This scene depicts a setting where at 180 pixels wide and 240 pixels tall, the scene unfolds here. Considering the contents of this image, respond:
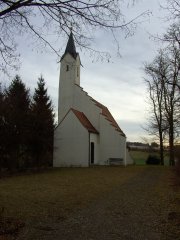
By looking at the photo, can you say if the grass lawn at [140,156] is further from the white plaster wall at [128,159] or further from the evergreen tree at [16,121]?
the evergreen tree at [16,121]

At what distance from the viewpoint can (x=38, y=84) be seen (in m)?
50.8

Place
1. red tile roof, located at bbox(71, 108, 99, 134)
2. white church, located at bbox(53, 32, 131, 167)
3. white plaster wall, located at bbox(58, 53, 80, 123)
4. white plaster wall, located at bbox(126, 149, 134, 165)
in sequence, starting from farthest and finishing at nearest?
white plaster wall, located at bbox(126, 149, 134, 165) → white plaster wall, located at bbox(58, 53, 80, 123) → red tile roof, located at bbox(71, 108, 99, 134) → white church, located at bbox(53, 32, 131, 167)

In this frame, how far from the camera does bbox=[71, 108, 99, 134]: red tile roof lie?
47.9 m

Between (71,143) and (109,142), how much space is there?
18.5ft

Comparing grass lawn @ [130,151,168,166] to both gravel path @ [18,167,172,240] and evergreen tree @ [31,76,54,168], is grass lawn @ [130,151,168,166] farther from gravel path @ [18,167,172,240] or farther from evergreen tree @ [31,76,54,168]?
gravel path @ [18,167,172,240]

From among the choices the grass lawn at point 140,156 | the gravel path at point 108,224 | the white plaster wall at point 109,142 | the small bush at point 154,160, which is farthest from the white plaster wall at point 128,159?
the gravel path at point 108,224

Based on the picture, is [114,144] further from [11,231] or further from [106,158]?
[11,231]

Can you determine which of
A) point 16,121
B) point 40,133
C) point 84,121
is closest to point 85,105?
point 84,121

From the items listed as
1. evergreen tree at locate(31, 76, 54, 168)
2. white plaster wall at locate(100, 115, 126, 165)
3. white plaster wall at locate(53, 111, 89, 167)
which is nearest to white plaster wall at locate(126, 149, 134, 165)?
white plaster wall at locate(100, 115, 126, 165)

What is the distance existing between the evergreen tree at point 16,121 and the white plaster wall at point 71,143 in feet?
16.7

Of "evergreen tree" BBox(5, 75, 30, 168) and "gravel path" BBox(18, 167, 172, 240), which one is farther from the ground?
"evergreen tree" BBox(5, 75, 30, 168)

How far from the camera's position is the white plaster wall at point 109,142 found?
50.5 metres

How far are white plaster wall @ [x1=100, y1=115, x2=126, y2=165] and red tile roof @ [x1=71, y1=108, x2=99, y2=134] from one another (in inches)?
45.5

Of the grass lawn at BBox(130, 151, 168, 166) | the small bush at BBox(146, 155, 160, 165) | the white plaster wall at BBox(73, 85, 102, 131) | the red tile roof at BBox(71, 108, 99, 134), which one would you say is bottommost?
the small bush at BBox(146, 155, 160, 165)
